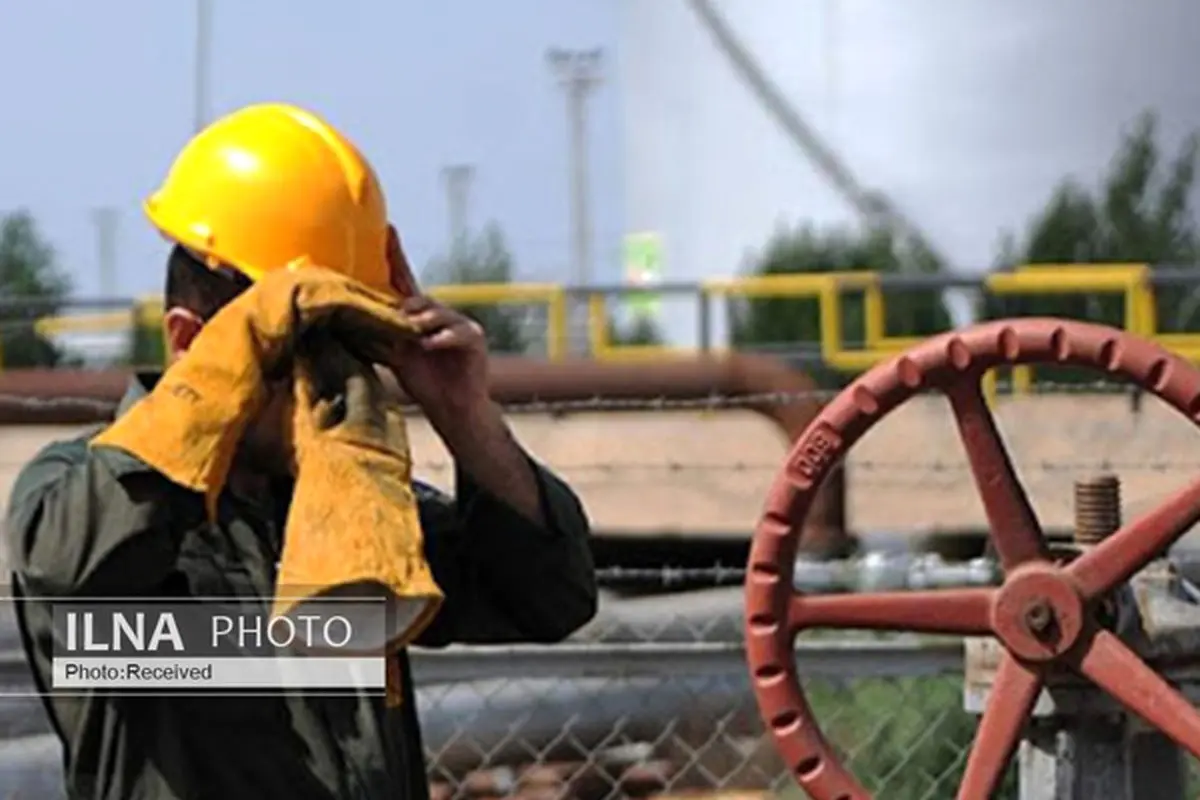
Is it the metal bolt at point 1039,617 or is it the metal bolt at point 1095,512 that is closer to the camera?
the metal bolt at point 1039,617

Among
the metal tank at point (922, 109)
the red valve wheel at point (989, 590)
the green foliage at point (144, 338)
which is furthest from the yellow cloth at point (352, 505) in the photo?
the metal tank at point (922, 109)

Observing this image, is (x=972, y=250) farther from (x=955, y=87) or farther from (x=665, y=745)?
(x=665, y=745)

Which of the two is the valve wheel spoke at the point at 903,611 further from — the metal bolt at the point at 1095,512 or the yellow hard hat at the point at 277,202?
the yellow hard hat at the point at 277,202

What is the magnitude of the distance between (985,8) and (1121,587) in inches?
1167

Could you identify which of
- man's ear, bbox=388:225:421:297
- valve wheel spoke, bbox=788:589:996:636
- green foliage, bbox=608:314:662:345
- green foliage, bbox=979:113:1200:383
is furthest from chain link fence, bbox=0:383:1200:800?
green foliage, bbox=979:113:1200:383

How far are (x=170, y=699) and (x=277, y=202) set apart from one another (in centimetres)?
45

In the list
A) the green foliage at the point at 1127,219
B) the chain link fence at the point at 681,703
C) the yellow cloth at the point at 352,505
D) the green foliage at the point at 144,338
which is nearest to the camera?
the yellow cloth at the point at 352,505

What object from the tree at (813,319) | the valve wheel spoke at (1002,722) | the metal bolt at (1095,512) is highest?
the metal bolt at (1095,512)

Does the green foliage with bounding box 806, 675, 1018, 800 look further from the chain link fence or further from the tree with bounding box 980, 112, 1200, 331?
the tree with bounding box 980, 112, 1200, 331

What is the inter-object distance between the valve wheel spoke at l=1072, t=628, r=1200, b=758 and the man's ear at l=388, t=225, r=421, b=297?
834 mm

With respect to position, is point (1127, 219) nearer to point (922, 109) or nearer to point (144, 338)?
point (922, 109)

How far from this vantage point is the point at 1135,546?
2.85 m

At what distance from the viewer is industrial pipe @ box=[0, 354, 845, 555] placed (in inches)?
266

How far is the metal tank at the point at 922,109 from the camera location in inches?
1206
